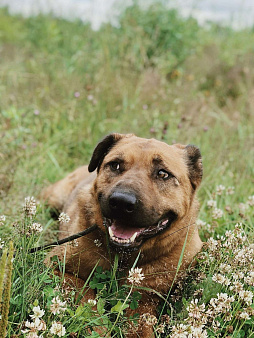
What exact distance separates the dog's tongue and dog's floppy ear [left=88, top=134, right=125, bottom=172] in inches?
24.3

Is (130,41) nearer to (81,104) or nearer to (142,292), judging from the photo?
(81,104)

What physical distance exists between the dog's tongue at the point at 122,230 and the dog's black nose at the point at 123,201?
0.22 meters

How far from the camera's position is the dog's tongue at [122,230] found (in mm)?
2609

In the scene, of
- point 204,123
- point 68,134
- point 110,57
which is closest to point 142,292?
point 68,134

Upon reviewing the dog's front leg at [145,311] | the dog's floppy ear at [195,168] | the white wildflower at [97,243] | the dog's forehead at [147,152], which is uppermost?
the dog's forehead at [147,152]

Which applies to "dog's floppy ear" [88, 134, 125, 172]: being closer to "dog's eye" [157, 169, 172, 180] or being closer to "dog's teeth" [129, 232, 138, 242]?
"dog's eye" [157, 169, 172, 180]

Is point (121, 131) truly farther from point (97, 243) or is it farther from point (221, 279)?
point (221, 279)

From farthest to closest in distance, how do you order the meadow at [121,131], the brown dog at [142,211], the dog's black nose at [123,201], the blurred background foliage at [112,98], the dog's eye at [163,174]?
the blurred background foliage at [112,98], the dog's eye at [163,174], the brown dog at [142,211], the dog's black nose at [123,201], the meadow at [121,131]

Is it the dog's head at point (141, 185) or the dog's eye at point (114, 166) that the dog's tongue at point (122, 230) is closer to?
the dog's head at point (141, 185)

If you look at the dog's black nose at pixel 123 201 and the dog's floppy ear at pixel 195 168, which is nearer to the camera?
the dog's black nose at pixel 123 201

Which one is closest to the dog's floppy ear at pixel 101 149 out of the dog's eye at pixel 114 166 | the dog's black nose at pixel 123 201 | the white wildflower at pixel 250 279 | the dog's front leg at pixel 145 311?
the dog's eye at pixel 114 166

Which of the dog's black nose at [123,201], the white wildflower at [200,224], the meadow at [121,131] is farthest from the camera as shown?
the white wildflower at [200,224]

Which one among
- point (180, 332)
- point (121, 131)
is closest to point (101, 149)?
point (180, 332)

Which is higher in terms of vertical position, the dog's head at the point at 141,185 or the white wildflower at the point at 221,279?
the dog's head at the point at 141,185
